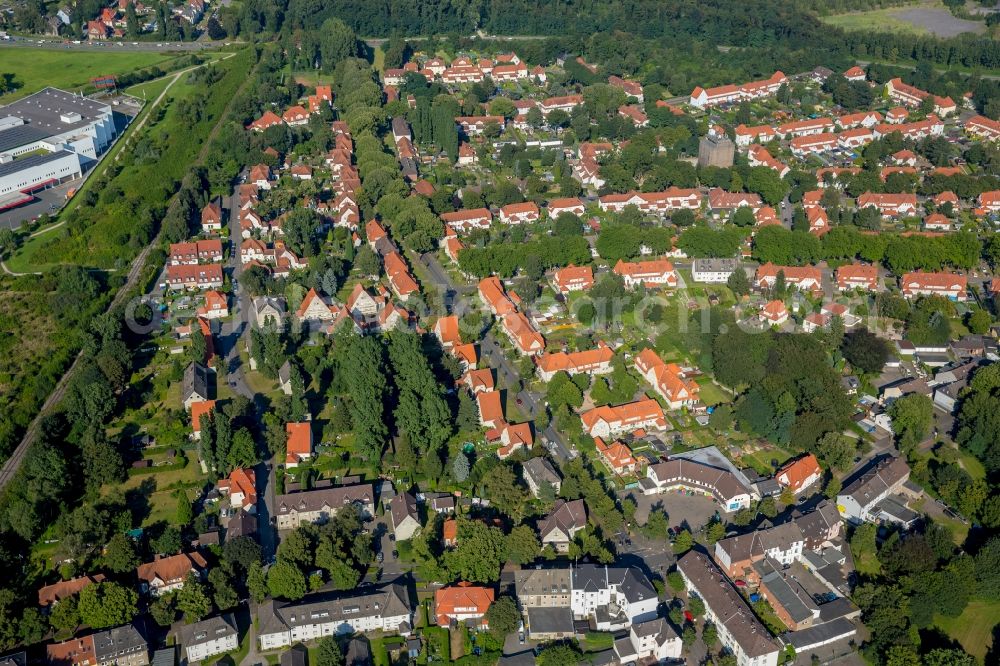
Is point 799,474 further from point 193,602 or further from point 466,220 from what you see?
point 466,220

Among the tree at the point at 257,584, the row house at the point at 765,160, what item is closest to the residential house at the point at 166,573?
the tree at the point at 257,584

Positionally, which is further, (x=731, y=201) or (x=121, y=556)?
(x=731, y=201)

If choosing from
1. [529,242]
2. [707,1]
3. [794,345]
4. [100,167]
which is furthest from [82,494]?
[707,1]

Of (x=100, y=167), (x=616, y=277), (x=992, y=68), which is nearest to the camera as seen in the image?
(x=616, y=277)

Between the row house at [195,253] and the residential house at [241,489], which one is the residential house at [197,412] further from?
the row house at [195,253]

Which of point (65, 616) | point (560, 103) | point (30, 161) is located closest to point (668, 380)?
point (65, 616)

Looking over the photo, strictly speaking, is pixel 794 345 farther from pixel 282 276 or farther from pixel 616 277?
pixel 282 276
